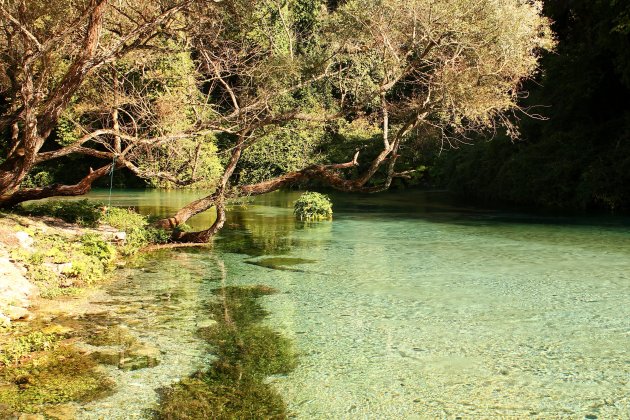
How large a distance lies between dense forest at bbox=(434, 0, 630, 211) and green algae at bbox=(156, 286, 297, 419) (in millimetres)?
15272

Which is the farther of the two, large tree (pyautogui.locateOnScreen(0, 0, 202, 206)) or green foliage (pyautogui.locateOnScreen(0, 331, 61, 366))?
large tree (pyautogui.locateOnScreen(0, 0, 202, 206))

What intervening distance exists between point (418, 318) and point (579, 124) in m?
19.0

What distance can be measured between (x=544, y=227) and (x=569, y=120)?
8.54m

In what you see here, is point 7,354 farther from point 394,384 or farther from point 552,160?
point 552,160

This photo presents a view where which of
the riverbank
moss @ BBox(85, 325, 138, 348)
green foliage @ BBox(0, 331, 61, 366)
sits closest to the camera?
the riverbank

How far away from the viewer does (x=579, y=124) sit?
25047 mm

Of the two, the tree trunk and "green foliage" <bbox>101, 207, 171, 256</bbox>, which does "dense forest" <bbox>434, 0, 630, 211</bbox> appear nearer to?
"green foliage" <bbox>101, 207, 171, 256</bbox>

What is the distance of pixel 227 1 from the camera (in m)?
12.1

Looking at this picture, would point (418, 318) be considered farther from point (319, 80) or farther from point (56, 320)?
point (319, 80)

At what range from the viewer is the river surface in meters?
5.90

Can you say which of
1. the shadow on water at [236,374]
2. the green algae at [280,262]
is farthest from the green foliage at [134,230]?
the shadow on water at [236,374]

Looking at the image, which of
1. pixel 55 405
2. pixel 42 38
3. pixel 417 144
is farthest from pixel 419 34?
pixel 417 144

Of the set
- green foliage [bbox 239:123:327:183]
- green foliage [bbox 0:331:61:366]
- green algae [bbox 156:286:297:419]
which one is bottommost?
green algae [bbox 156:286:297:419]

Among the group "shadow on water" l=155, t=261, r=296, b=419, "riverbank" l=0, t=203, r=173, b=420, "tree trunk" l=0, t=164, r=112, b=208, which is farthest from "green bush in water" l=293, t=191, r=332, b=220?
"shadow on water" l=155, t=261, r=296, b=419
